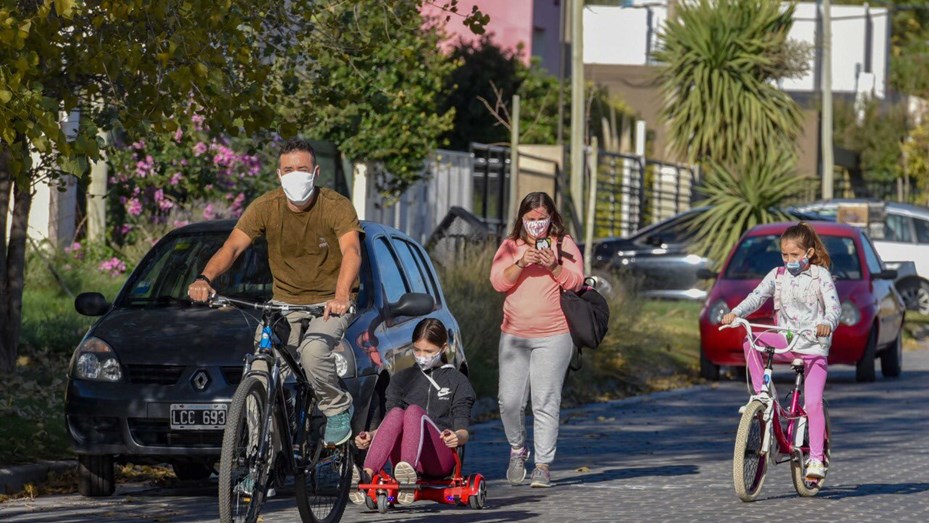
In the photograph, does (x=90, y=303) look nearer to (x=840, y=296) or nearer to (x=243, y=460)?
(x=243, y=460)

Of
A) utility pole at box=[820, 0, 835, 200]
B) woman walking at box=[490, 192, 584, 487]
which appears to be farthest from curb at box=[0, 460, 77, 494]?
utility pole at box=[820, 0, 835, 200]

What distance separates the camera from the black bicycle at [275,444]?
7594mm

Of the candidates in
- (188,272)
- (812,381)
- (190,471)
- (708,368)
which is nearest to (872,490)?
(812,381)

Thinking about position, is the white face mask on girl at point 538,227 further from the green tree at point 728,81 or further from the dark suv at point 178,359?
the green tree at point 728,81

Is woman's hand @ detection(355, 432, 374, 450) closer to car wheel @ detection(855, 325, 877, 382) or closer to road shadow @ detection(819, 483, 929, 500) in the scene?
road shadow @ detection(819, 483, 929, 500)

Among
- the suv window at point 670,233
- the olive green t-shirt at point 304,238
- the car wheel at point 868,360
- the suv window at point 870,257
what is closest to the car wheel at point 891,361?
the car wheel at point 868,360

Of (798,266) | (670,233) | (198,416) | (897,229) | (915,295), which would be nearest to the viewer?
(198,416)

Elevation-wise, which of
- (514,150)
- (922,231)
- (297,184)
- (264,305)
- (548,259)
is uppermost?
(514,150)

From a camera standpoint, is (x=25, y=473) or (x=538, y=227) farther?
(x=25, y=473)

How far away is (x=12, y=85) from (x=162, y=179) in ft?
40.6

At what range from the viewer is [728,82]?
3431cm

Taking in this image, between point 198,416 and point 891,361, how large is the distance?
39.5ft

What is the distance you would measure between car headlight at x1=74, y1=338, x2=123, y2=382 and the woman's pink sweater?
2.13 m

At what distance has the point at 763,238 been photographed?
63.3 feet
